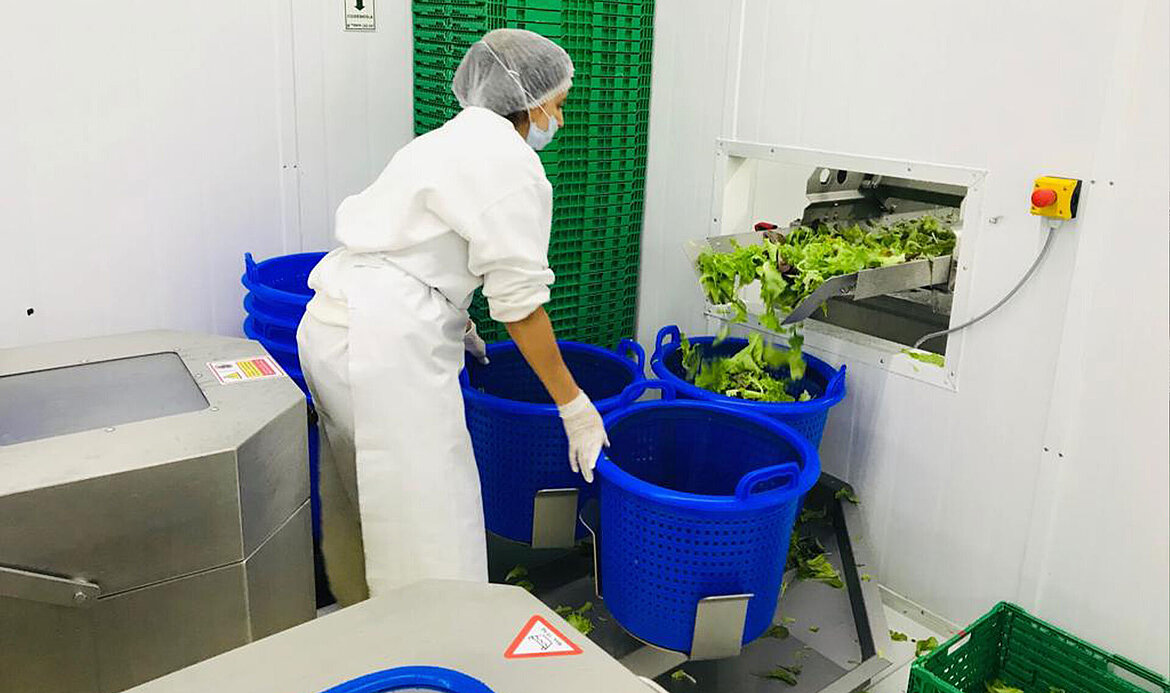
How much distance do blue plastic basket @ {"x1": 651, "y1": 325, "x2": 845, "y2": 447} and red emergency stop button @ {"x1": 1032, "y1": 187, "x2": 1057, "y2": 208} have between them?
621 mm

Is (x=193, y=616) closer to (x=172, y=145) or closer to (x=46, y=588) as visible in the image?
(x=46, y=588)

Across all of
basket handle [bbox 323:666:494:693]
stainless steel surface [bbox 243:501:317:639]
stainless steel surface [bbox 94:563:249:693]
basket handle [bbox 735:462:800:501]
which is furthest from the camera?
basket handle [bbox 735:462:800:501]

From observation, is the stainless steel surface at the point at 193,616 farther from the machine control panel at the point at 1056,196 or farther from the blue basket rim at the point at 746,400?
the machine control panel at the point at 1056,196

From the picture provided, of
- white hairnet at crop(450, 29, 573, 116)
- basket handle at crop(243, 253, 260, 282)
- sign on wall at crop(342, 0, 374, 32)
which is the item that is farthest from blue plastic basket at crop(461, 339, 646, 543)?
sign on wall at crop(342, 0, 374, 32)

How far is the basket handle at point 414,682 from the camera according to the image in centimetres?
80

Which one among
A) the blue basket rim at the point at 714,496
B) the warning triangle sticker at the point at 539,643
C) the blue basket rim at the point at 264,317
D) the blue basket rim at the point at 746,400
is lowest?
the blue basket rim at the point at 714,496

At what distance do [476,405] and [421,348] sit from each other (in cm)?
39

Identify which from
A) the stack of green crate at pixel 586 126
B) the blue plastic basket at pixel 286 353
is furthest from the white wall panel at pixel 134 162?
the stack of green crate at pixel 586 126

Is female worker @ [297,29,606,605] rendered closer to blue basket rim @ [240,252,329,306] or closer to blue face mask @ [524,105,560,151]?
blue face mask @ [524,105,560,151]

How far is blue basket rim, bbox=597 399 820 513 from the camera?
1.69 m

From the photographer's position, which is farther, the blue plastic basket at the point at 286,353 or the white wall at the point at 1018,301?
the blue plastic basket at the point at 286,353

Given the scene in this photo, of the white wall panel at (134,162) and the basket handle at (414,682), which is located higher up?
the white wall panel at (134,162)

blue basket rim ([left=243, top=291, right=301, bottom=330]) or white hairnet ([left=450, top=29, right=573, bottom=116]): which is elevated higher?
white hairnet ([left=450, top=29, right=573, bottom=116])

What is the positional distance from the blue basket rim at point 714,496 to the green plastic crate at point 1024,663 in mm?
456
